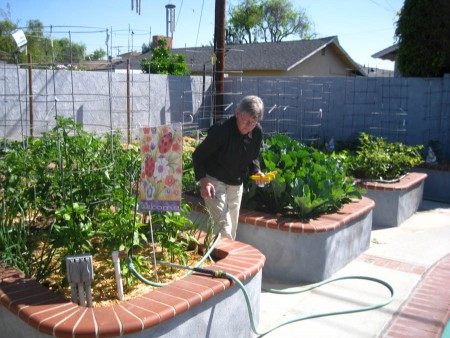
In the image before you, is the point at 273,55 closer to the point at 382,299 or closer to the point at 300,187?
the point at 300,187

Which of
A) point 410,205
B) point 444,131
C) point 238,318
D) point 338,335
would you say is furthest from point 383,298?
point 444,131

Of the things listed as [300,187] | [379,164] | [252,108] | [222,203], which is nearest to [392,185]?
[379,164]

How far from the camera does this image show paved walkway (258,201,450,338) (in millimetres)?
3270

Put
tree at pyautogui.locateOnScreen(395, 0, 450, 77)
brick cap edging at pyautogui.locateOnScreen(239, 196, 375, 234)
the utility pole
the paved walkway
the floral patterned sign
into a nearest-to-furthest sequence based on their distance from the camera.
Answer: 1. the floral patterned sign
2. the paved walkway
3. brick cap edging at pyautogui.locateOnScreen(239, 196, 375, 234)
4. tree at pyautogui.locateOnScreen(395, 0, 450, 77)
5. the utility pole

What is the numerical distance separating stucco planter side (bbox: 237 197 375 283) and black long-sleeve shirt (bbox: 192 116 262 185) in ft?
2.06

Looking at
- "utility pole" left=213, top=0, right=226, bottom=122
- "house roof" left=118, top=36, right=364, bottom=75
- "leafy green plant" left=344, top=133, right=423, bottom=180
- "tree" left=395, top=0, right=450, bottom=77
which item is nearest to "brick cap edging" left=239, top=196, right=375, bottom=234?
"leafy green plant" left=344, top=133, right=423, bottom=180

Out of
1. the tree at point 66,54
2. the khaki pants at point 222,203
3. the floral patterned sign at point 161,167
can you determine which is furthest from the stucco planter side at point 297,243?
the tree at point 66,54

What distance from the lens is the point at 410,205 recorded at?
21.6 ft

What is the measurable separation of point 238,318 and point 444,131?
7.41 meters

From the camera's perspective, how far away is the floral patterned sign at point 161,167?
9.25 ft

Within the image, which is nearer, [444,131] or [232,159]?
[232,159]

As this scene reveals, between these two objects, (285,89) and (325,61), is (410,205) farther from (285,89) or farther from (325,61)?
(325,61)

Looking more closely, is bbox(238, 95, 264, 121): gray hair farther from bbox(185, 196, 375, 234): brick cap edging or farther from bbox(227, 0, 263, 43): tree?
bbox(227, 0, 263, 43): tree

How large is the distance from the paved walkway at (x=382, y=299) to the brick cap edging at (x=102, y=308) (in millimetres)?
785
